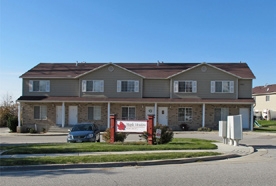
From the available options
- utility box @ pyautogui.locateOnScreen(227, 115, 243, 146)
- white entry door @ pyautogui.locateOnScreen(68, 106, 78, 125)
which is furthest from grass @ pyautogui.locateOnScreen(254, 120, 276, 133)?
utility box @ pyautogui.locateOnScreen(227, 115, 243, 146)

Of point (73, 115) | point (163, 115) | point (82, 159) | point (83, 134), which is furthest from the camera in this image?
point (73, 115)

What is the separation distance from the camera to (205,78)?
123 ft

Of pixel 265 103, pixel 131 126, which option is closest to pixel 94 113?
pixel 131 126

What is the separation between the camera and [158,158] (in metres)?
12.1

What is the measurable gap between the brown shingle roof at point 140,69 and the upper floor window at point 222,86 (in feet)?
4.82

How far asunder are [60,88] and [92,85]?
3709mm

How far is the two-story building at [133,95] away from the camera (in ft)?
121

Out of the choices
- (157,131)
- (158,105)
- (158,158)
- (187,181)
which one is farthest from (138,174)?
(158,105)

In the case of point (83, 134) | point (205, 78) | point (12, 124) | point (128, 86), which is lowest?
point (12, 124)

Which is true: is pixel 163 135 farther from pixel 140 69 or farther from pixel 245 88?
pixel 140 69

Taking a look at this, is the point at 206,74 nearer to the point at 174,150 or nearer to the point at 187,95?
the point at 187,95

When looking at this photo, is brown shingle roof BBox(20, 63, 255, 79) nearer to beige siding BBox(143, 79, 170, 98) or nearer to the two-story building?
the two-story building

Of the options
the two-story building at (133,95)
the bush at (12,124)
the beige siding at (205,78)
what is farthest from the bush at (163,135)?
the bush at (12,124)

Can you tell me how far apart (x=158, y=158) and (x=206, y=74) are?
1045 inches
